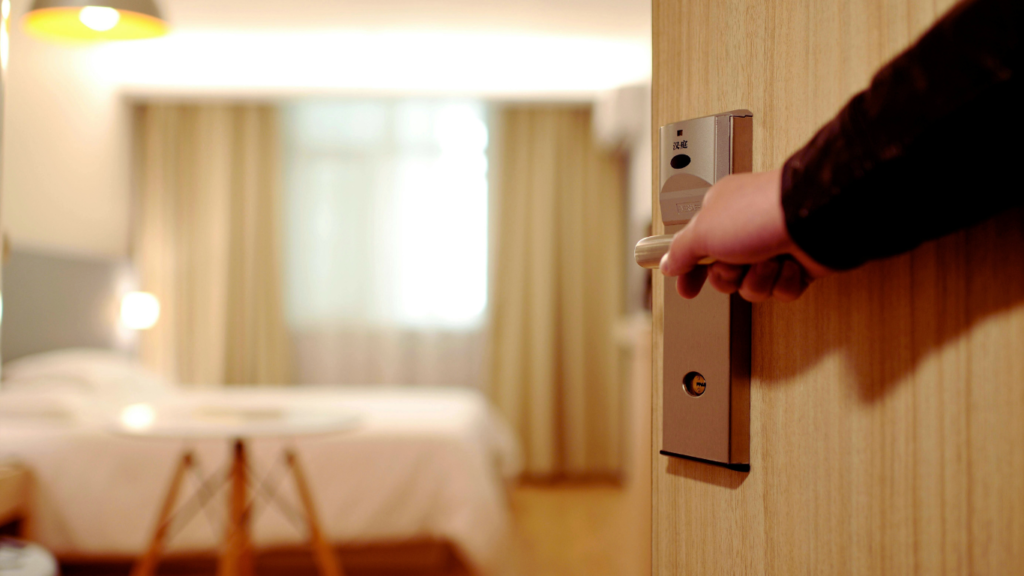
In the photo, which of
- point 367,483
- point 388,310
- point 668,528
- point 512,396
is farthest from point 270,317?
point 668,528

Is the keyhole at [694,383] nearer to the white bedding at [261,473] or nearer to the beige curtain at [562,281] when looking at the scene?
the white bedding at [261,473]

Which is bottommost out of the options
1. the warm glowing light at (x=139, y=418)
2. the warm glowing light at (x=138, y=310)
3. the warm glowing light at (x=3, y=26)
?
the warm glowing light at (x=139, y=418)

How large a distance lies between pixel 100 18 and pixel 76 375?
4.82 ft

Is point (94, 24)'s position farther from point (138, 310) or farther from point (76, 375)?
point (138, 310)

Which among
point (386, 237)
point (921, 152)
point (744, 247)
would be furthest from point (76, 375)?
point (921, 152)

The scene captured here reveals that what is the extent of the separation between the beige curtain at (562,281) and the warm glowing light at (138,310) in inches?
81.5

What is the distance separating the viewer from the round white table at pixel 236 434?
193 cm

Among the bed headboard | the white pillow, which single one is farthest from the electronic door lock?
the bed headboard

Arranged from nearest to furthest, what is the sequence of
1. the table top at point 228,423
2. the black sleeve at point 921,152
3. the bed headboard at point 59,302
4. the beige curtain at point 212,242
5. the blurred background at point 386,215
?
the black sleeve at point 921,152
the table top at point 228,423
the bed headboard at point 59,302
the blurred background at point 386,215
the beige curtain at point 212,242

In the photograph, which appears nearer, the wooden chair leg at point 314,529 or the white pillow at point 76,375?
the wooden chair leg at point 314,529

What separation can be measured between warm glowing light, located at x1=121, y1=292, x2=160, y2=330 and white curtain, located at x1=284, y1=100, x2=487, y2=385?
31.8 inches

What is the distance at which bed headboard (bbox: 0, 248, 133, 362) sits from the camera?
2.99m

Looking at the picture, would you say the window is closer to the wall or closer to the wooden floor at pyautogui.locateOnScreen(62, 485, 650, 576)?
the wall

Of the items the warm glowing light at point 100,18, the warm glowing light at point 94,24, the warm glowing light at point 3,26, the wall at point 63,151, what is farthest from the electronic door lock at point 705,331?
the wall at point 63,151
